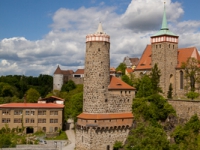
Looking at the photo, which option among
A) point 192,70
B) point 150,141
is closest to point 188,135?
point 150,141

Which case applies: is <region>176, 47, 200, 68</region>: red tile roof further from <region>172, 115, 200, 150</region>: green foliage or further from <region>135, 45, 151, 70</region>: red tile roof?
<region>172, 115, 200, 150</region>: green foliage

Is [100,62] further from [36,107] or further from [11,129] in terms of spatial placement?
[11,129]

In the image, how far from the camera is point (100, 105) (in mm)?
45594

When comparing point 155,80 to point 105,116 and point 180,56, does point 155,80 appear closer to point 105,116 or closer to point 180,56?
point 180,56

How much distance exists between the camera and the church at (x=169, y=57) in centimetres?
5431

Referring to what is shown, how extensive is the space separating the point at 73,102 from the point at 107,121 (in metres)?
14.2

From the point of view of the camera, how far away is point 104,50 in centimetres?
4631

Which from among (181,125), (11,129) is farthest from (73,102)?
(181,125)

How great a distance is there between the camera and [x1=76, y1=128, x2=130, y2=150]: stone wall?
144 ft

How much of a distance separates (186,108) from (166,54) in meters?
14.3

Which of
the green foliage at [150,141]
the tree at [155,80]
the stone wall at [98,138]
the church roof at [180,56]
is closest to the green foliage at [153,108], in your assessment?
the stone wall at [98,138]

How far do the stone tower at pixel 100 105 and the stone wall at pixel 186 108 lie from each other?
23.0ft

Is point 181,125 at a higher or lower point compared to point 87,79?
lower

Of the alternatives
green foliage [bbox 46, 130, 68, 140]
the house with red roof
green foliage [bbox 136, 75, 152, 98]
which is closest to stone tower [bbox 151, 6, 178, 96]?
green foliage [bbox 136, 75, 152, 98]
